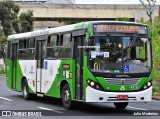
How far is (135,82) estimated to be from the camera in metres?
15.9

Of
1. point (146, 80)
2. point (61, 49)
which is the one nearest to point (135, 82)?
point (146, 80)

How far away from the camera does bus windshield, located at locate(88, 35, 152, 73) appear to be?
51.6ft

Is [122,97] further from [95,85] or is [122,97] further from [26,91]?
[26,91]

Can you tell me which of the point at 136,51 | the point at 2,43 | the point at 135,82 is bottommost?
the point at 2,43

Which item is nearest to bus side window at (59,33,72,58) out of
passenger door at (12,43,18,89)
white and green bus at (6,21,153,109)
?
white and green bus at (6,21,153,109)

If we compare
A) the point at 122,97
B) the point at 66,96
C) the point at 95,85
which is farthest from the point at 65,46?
the point at 122,97

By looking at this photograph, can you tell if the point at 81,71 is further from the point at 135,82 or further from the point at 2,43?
the point at 2,43

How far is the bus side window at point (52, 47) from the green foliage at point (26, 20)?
3531 cm

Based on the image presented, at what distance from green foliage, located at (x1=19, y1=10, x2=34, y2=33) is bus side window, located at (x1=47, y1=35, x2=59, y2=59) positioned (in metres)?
35.3

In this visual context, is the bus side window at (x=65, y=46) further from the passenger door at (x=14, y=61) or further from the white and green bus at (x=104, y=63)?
the passenger door at (x=14, y=61)

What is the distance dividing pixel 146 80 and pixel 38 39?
19.0 feet

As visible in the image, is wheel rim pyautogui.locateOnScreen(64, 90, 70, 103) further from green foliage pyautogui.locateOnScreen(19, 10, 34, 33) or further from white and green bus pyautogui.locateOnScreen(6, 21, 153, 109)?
green foliage pyautogui.locateOnScreen(19, 10, 34, 33)

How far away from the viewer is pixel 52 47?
731 inches

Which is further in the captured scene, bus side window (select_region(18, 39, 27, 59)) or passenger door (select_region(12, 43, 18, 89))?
passenger door (select_region(12, 43, 18, 89))
